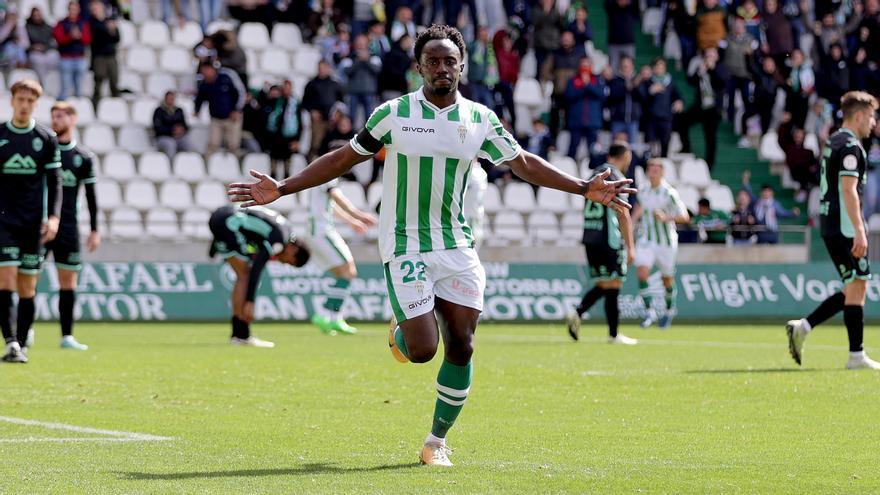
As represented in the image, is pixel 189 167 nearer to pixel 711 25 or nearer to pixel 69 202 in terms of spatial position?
pixel 711 25

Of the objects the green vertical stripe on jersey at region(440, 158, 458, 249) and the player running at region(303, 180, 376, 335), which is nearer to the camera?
the green vertical stripe on jersey at region(440, 158, 458, 249)

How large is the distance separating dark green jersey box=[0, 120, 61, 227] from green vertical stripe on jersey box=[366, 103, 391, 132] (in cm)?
708

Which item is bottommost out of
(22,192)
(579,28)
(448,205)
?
(22,192)

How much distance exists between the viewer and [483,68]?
28984 mm

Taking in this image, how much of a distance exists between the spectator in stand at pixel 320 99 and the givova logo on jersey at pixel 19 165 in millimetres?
13646

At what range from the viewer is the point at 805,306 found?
25750 mm

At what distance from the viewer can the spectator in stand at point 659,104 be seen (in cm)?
2916

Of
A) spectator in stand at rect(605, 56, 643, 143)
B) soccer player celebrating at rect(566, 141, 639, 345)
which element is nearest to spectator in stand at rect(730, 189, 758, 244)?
spectator in stand at rect(605, 56, 643, 143)

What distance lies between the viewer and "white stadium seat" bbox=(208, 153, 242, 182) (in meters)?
28.1

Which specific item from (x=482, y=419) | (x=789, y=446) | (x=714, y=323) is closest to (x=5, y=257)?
(x=482, y=419)

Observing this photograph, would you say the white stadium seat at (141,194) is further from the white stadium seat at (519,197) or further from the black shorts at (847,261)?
the black shorts at (847,261)

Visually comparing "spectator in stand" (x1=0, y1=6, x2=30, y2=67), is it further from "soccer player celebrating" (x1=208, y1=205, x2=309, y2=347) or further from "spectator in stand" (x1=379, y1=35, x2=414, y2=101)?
"soccer player celebrating" (x1=208, y1=205, x2=309, y2=347)

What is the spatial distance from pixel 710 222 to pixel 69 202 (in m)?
13.8

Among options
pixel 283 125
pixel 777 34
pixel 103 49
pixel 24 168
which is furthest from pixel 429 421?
pixel 777 34
